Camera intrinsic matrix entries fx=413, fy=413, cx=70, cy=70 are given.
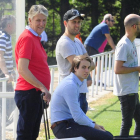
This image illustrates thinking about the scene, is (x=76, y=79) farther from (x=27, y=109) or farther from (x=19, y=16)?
(x=19, y=16)

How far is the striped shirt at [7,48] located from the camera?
168 inches

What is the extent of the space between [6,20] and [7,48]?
0.31m

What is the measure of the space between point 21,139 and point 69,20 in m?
1.49

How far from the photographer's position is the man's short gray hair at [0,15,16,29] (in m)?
4.18

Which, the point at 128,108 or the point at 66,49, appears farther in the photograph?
the point at 128,108

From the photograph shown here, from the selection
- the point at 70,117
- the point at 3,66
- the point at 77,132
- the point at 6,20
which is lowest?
the point at 77,132

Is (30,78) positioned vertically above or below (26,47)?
below

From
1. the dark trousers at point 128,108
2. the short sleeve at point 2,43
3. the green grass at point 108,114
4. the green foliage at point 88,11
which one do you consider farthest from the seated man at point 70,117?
the green foliage at point 88,11

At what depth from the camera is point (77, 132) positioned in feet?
12.7

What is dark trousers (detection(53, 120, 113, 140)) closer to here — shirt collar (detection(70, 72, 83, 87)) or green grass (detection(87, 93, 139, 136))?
shirt collar (detection(70, 72, 83, 87))

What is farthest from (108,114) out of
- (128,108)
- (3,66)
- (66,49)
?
(3,66)

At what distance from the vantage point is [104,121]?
7062 millimetres

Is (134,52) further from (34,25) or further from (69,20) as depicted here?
(34,25)

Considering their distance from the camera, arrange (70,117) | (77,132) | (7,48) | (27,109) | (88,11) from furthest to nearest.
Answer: (88,11) < (7,48) < (27,109) < (70,117) < (77,132)
